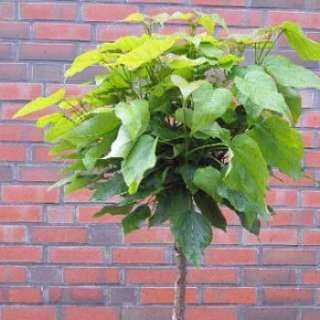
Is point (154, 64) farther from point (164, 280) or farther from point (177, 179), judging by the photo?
point (164, 280)

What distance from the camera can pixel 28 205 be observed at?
7.13 feet

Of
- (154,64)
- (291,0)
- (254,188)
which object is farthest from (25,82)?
(254,188)

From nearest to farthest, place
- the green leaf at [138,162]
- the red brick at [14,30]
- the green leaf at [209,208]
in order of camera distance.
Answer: the green leaf at [138,162] → the green leaf at [209,208] → the red brick at [14,30]

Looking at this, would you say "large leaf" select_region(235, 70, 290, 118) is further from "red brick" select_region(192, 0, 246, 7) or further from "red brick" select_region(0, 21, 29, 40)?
"red brick" select_region(0, 21, 29, 40)

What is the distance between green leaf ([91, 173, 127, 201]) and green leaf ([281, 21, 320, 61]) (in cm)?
41

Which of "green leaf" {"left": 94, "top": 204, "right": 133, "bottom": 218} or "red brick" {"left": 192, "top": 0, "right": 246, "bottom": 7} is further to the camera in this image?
"red brick" {"left": 192, "top": 0, "right": 246, "bottom": 7}

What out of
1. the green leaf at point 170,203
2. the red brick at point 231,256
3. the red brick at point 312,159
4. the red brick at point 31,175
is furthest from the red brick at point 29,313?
the green leaf at point 170,203

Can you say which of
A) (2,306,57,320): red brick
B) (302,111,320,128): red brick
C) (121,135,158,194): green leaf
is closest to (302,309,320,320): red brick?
(302,111,320,128): red brick

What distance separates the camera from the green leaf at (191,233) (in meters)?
1.15

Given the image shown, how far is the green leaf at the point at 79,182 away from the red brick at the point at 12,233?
0.98 meters

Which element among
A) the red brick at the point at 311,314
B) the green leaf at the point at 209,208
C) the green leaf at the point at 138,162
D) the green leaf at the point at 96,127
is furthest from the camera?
the red brick at the point at 311,314

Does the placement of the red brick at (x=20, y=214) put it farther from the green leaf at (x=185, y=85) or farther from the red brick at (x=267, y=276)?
the green leaf at (x=185, y=85)

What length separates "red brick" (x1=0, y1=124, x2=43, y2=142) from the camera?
2.16m

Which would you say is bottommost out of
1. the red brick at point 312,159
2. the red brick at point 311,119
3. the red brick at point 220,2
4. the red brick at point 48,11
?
the red brick at point 312,159
